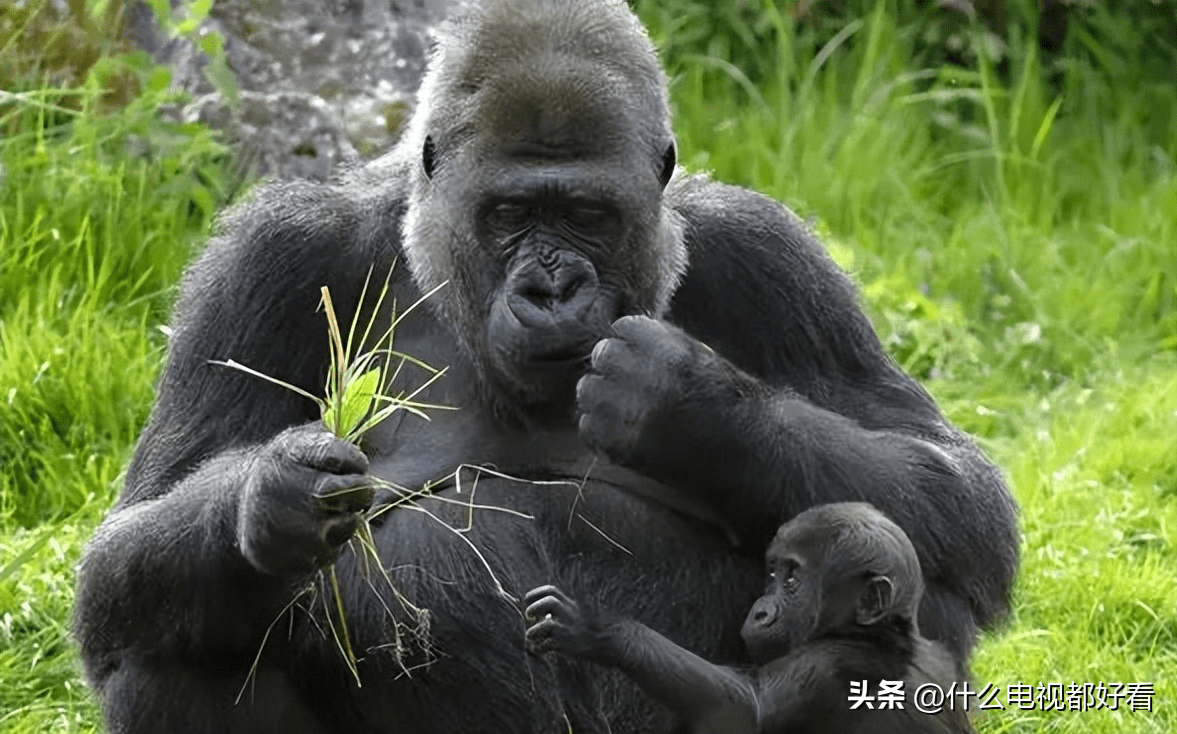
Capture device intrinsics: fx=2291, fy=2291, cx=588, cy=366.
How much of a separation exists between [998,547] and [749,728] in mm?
763

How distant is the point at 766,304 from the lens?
186 inches

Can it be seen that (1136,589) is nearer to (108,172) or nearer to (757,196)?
(757,196)

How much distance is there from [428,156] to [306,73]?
9.54ft

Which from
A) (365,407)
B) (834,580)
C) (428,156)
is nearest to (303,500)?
(365,407)

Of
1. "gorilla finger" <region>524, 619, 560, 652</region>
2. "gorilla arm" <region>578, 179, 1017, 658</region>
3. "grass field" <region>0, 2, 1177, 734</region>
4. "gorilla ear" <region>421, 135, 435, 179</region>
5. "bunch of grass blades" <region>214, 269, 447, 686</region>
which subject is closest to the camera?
"gorilla finger" <region>524, 619, 560, 652</region>

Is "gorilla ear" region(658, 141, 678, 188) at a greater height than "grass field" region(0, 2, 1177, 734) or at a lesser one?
greater

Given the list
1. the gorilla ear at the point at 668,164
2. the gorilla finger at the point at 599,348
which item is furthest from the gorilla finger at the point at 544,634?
the gorilla ear at the point at 668,164

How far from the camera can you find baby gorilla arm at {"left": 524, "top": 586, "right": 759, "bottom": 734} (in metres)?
4.04

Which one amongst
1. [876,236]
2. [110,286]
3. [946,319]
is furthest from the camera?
[876,236]

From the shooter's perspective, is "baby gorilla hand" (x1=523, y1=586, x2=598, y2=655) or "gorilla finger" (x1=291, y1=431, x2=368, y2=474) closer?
"gorilla finger" (x1=291, y1=431, x2=368, y2=474)

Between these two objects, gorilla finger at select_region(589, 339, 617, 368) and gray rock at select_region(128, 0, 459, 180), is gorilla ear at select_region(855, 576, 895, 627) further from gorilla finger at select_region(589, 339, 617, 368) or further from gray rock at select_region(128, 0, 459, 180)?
gray rock at select_region(128, 0, 459, 180)

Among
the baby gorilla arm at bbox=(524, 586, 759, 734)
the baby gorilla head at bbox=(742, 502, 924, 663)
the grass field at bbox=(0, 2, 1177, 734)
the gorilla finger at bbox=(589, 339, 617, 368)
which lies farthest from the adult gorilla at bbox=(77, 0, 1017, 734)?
the grass field at bbox=(0, 2, 1177, 734)

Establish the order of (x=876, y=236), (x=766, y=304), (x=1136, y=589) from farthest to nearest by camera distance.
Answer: (x=876, y=236), (x=1136, y=589), (x=766, y=304)

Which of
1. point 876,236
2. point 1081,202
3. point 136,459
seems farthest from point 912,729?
point 1081,202
